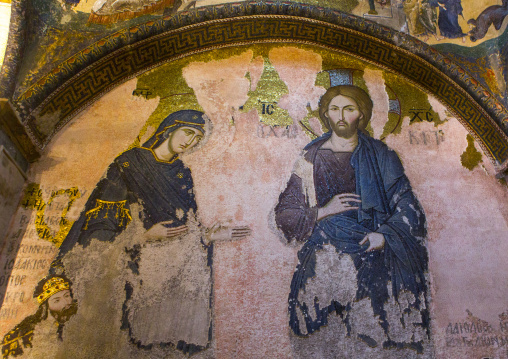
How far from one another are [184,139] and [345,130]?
2.08 meters

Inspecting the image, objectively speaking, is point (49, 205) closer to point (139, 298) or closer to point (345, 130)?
point (139, 298)

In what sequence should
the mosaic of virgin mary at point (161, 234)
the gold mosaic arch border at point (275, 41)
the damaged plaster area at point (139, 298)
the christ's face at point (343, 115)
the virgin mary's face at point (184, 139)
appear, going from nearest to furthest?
the damaged plaster area at point (139, 298), the mosaic of virgin mary at point (161, 234), the virgin mary's face at point (184, 139), the gold mosaic arch border at point (275, 41), the christ's face at point (343, 115)

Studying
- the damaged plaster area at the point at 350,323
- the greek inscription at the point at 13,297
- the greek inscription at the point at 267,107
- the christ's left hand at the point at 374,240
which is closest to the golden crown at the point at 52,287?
the greek inscription at the point at 13,297

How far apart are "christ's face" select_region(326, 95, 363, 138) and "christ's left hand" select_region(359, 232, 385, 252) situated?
1.39 meters

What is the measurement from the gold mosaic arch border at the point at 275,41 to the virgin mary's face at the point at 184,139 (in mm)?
1139

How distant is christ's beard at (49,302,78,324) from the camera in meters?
5.13

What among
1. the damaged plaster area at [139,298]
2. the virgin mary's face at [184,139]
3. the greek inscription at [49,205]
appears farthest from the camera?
the virgin mary's face at [184,139]

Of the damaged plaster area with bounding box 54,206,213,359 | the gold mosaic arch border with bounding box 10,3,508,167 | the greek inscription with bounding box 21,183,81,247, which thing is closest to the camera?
the damaged plaster area with bounding box 54,206,213,359

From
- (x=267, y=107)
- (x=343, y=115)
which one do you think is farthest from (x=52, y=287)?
(x=343, y=115)

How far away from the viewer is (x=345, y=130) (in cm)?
648

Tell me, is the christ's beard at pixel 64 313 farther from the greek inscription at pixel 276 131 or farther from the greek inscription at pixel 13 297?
the greek inscription at pixel 276 131

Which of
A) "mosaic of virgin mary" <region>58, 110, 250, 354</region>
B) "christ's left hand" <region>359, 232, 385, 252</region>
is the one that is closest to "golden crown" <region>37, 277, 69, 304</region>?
"mosaic of virgin mary" <region>58, 110, 250, 354</region>

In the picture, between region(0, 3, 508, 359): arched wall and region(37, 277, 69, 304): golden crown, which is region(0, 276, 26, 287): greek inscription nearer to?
region(0, 3, 508, 359): arched wall

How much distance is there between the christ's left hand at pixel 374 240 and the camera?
571 centimetres
